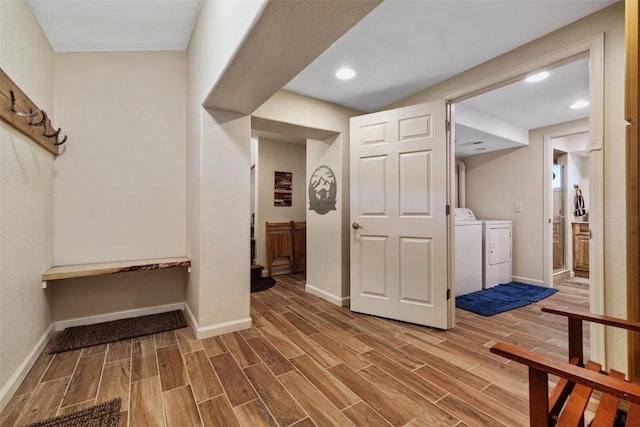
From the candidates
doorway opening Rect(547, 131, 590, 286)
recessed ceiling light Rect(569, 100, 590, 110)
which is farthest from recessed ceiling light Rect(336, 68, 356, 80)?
doorway opening Rect(547, 131, 590, 286)

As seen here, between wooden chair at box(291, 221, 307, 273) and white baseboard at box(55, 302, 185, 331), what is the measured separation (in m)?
2.21

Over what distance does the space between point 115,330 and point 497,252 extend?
14.8ft

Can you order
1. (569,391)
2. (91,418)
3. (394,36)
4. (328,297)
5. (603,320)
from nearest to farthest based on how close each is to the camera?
(569,391), (603,320), (91,418), (394,36), (328,297)

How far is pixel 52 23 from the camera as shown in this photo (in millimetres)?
1990

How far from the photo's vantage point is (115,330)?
2.25 meters

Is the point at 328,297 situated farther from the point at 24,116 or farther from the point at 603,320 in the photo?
the point at 24,116

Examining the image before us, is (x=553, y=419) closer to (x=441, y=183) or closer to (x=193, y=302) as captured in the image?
(x=441, y=183)

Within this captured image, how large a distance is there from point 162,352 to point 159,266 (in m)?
0.69

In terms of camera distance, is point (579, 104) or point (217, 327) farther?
point (579, 104)

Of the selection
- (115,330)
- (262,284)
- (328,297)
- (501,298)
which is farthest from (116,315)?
(501,298)

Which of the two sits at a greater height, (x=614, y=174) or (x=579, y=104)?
(x=579, y=104)

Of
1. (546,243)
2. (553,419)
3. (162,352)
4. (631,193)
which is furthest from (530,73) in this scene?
(162,352)

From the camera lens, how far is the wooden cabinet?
4.39m

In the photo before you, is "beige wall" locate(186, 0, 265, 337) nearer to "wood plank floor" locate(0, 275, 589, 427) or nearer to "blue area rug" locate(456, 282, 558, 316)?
"wood plank floor" locate(0, 275, 589, 427)
